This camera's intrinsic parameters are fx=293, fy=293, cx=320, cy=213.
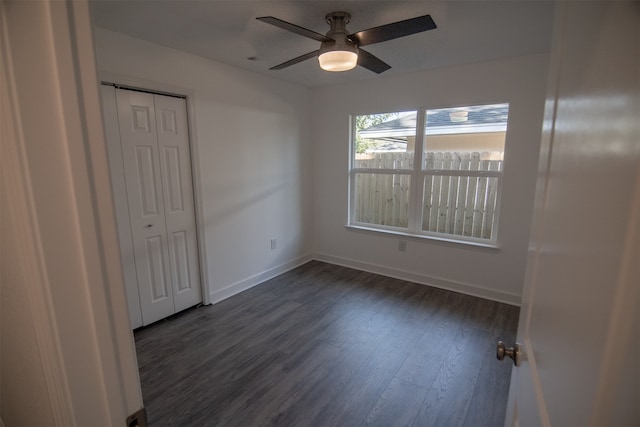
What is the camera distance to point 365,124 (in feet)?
13.0

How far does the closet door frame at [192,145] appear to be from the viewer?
7.63 feet

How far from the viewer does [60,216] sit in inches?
19.0

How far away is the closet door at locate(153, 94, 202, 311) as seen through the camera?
2671 mm

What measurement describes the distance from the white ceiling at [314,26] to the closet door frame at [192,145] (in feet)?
1.13

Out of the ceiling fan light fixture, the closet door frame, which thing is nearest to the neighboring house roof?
the ceiling fan light fixture

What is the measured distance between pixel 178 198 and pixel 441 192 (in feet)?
9.49

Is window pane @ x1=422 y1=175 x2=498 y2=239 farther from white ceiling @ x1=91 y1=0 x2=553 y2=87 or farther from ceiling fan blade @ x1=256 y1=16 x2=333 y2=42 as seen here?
ceiling fan blade @ x1=256 y1=16 x2=333 y2=42

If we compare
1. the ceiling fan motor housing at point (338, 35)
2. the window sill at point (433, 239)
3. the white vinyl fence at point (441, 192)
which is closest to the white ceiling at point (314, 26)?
the ceiling fan motor housing at point (338, 35)

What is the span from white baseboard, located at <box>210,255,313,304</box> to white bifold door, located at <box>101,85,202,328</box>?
28 cm

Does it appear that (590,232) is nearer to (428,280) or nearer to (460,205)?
(460,205)

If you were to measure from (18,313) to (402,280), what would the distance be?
11.9 ft

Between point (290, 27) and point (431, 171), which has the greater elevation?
point (290, 27)

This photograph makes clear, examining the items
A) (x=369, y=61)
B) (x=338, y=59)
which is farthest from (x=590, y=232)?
(x=369, y=61)

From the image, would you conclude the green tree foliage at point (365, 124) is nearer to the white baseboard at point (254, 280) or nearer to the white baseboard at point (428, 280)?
the white baseboard at point (428, 280)
